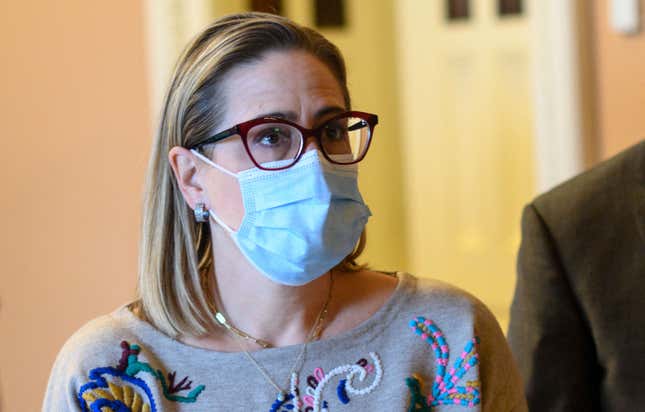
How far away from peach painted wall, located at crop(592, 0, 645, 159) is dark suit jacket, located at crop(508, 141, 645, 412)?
1005mm

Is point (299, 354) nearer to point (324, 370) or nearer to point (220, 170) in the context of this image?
point (324, 370)

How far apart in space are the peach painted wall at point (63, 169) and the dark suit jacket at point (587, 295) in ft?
4.85

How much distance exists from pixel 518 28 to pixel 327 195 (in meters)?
2.60

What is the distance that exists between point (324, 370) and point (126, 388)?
0.27 m

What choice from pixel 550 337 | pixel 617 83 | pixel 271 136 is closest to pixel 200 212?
pixel 271 136

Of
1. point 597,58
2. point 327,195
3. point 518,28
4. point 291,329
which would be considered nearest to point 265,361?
point 291,329

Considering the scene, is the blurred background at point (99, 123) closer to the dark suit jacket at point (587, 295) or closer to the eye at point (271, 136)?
the dark suit jacket at point (587, 295)

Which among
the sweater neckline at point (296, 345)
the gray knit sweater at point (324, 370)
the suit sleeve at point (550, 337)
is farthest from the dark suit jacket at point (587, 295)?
the sweater neckline at point (296, 345)

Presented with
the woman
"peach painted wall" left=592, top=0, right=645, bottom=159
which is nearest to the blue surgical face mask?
the woman

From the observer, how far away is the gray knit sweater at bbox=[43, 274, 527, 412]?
139 cm

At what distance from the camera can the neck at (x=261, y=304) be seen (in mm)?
1450

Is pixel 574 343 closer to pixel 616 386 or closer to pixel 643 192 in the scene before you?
pixel 616 386

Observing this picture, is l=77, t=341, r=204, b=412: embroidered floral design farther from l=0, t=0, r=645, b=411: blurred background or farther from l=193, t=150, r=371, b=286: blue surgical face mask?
l=0, t=0, r=645, b=411: blurred background

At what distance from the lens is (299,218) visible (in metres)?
1.39
